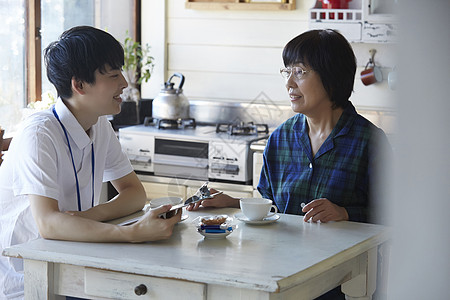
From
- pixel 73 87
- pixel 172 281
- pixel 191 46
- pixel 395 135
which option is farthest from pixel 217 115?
pixel 395 135

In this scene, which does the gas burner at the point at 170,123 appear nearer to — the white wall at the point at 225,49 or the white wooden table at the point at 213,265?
the white wall at the point at 225,49

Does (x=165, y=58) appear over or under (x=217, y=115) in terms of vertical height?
over

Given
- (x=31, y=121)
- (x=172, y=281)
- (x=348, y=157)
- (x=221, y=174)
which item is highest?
(x=31, y=121)

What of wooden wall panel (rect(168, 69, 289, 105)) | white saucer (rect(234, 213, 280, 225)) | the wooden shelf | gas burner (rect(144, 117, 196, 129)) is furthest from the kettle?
white saucer (rect(234, 213, 280, 225))

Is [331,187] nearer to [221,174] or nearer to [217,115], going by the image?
[221,174]

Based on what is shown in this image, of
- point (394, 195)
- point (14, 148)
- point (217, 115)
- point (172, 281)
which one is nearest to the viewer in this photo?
point (394, 195)

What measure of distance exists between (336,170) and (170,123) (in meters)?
2.13

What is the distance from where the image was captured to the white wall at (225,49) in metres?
4.13

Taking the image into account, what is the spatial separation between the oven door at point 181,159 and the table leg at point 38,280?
221cm

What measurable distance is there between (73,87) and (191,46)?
2.52 meters

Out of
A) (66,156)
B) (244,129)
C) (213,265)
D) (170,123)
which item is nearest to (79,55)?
(66,156)

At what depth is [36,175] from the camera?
1769 mm

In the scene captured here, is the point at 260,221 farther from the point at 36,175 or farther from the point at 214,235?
the point at 36,175

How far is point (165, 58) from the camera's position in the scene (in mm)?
4520
